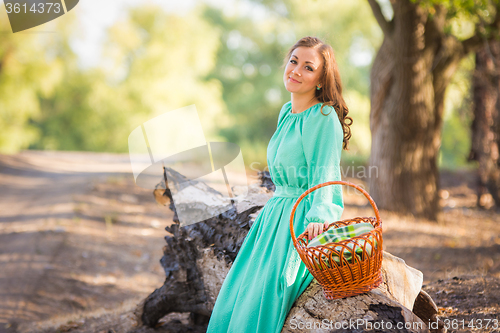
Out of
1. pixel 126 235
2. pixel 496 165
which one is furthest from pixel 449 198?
pixel 126 235

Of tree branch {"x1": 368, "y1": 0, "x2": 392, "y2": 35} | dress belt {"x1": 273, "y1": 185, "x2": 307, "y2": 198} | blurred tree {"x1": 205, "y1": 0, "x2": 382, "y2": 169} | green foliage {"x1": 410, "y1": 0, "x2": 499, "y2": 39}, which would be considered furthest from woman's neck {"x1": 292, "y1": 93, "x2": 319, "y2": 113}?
blurred tree {"x1": 205, "y1": 0, "x2": 382, "y2": 169}

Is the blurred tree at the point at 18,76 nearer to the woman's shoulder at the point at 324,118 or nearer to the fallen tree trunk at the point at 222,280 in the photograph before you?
the fallen tree trunk at the point at 222,280

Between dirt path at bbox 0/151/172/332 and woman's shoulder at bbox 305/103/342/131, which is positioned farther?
dirt path at bbox 0/151/172/332

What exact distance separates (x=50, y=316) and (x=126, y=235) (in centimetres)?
247

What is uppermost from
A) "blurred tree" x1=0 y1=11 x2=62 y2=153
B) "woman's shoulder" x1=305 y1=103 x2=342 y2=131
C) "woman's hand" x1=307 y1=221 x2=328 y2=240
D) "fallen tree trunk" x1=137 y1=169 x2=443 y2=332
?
"blurred tree" x1=0 y1=11 x2=62 y2=153

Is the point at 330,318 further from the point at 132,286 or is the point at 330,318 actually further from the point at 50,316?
the point at 132,286

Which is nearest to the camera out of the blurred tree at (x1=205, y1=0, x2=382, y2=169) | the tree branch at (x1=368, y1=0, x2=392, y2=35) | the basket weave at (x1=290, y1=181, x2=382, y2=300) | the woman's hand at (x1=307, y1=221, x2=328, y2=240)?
the basket weave at (x1=290, y1=181, x2=382, y2=300)

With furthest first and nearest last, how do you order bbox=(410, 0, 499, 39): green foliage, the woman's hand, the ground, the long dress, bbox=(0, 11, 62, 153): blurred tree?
bbox=(0, 11, 62, 153): blurred tree < bbox=(410, 0, 499, 39): green foliage < the ground < the long dress < the woman's hand

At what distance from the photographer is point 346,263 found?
1.56 meters

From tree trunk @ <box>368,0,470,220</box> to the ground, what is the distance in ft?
1.46

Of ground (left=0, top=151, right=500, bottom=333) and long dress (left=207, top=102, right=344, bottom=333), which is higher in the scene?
long dress (left=207, top=102, right=344, bottom=333)

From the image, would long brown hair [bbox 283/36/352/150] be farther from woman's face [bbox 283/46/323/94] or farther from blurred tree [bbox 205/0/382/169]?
blurred tree [bbox 205/0/382/169]

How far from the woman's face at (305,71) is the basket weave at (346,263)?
24.3 inches

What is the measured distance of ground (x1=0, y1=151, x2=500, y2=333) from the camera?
3498 millimetres
